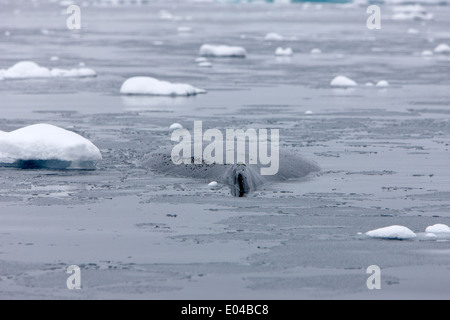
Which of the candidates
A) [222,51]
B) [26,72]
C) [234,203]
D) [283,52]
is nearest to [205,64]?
[222,51]

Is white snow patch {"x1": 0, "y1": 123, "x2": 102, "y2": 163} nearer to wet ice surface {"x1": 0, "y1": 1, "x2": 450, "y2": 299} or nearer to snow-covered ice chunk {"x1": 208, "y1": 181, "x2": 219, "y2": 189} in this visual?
wet ice surface {"x1": 0, "y1": 1, "x2": 450, "y2": 299}

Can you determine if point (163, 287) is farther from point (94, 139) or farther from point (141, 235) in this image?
point (94, 139)

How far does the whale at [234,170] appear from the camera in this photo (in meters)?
9.62

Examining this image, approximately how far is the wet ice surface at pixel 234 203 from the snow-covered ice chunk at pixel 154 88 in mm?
324

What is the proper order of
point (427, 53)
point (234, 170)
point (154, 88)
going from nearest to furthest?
point (234, 170)
point (154, 88)
point (427, 53)

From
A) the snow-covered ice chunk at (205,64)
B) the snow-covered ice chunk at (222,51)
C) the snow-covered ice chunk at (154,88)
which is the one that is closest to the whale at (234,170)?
the snow-covered ice chunk at (154,88)

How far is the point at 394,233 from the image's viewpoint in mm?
7645

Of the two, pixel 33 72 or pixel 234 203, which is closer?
pixel 234 203

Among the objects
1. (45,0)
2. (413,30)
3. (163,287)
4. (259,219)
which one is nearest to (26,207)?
(259,219)

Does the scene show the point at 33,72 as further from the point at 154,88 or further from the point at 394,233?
the point at 394,233

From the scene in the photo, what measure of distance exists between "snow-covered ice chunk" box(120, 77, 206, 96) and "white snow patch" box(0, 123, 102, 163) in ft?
25.5

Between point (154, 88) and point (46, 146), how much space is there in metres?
7.96

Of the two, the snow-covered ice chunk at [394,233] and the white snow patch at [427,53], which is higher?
the white snow patch at [427,53]

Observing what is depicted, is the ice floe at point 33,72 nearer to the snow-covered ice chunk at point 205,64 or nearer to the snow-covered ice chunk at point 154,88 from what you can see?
the snow-covered ice chunk at point 154,88
